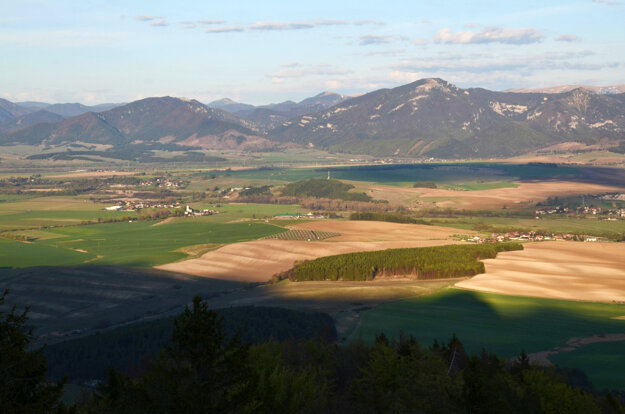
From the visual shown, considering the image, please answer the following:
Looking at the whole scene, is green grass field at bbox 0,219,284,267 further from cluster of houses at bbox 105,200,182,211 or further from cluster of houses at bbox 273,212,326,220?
cluster of houses at bbox 105,200,182,211

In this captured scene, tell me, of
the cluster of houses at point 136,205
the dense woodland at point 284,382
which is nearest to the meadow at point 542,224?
the cluster of houses at point 136,205

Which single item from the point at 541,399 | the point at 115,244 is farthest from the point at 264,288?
the point at 541,399

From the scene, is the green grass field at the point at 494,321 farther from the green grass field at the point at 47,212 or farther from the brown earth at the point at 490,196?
the brown earth at the point at 490,196

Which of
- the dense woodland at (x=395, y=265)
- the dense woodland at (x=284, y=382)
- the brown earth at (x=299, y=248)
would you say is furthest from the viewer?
the brown earth at (x=299, y=248)

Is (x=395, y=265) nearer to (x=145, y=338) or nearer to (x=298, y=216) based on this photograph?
(x=145, y=338)

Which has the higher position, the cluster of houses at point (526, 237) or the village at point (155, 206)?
the cluster of houses at point (526, 237)

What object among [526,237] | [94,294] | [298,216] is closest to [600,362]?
[94,294]

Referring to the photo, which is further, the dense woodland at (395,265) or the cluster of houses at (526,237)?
the cluster of houses at (526,237)
